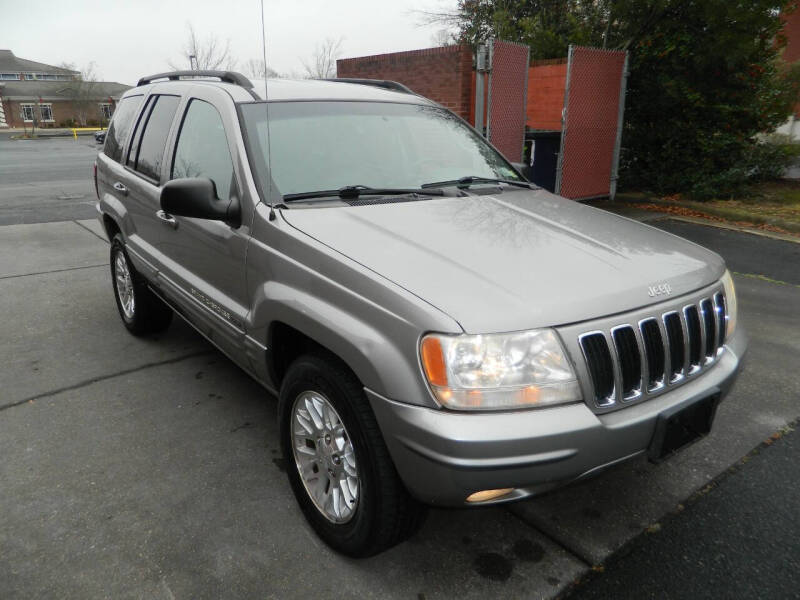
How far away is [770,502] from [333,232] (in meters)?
2.26

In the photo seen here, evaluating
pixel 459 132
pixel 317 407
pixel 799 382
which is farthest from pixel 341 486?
pixel 799 382

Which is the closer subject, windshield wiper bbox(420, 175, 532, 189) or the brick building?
windshield wiper bbox(420, 175, 532, 189)

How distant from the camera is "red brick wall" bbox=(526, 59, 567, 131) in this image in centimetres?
1092

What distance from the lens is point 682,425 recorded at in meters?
2.20

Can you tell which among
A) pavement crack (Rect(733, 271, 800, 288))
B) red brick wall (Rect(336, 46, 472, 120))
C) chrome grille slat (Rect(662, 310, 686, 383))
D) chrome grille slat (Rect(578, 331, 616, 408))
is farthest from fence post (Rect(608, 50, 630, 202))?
chrome grille slat (Rect(578, 331, 616, 408))

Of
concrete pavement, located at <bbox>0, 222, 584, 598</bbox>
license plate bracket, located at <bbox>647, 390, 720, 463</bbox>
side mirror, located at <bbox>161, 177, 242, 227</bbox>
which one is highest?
side mirror, located at <bbox>161, 177, 242, 227</bbox>

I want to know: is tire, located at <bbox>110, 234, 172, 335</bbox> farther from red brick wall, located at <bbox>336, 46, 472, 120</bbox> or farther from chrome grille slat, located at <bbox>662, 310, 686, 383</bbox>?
red brick wall, located at <bbox>336, 46, 472, 120</bbox>

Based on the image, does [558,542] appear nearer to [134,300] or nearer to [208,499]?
[208,499]

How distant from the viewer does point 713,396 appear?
229cm

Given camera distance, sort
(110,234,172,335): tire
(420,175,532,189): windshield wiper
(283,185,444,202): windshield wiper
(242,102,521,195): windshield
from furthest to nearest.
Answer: (110,234,172,335): tire, (420,175,532,189): windshield wiper, (242,102,521,195): windshield, (283,185,444,202): windshield wiper

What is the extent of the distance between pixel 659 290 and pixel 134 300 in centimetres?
367

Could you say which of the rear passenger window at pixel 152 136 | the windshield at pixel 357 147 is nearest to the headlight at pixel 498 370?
the windshield at pixel 357 147

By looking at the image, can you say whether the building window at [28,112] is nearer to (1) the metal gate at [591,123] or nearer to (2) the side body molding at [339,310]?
(1) the metal gate at [591,123]

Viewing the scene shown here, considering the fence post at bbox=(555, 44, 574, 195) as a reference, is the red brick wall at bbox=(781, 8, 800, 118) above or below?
above
